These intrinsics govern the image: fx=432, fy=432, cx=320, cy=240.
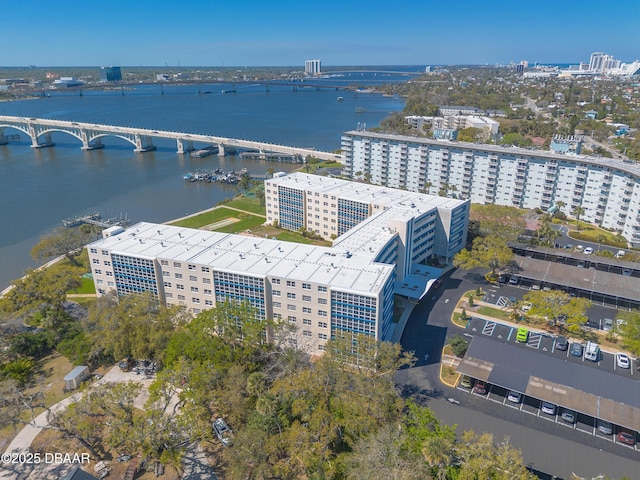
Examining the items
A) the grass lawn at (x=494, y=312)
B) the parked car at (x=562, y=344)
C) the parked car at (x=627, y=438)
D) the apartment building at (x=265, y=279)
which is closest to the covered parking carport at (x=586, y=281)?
the grass lawn at (x=494, y=312)

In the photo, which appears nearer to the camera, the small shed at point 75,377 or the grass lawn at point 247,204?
the small shed at point 75,377

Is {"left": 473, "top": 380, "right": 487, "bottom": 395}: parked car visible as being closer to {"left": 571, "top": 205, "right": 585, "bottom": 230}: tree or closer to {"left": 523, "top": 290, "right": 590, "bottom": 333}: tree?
{"left": 523, "top": 290, "right": 590, "bottom": 333}: tree

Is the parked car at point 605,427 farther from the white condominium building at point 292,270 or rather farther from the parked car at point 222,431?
the parked car at point 222,431

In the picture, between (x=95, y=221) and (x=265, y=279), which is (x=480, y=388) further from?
(x=95, y=221)

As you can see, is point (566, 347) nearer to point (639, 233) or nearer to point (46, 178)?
point (639, 233)

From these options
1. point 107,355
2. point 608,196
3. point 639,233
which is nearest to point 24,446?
point 107,355

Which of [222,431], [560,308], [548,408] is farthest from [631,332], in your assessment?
[222,431]

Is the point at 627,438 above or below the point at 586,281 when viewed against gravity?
below
